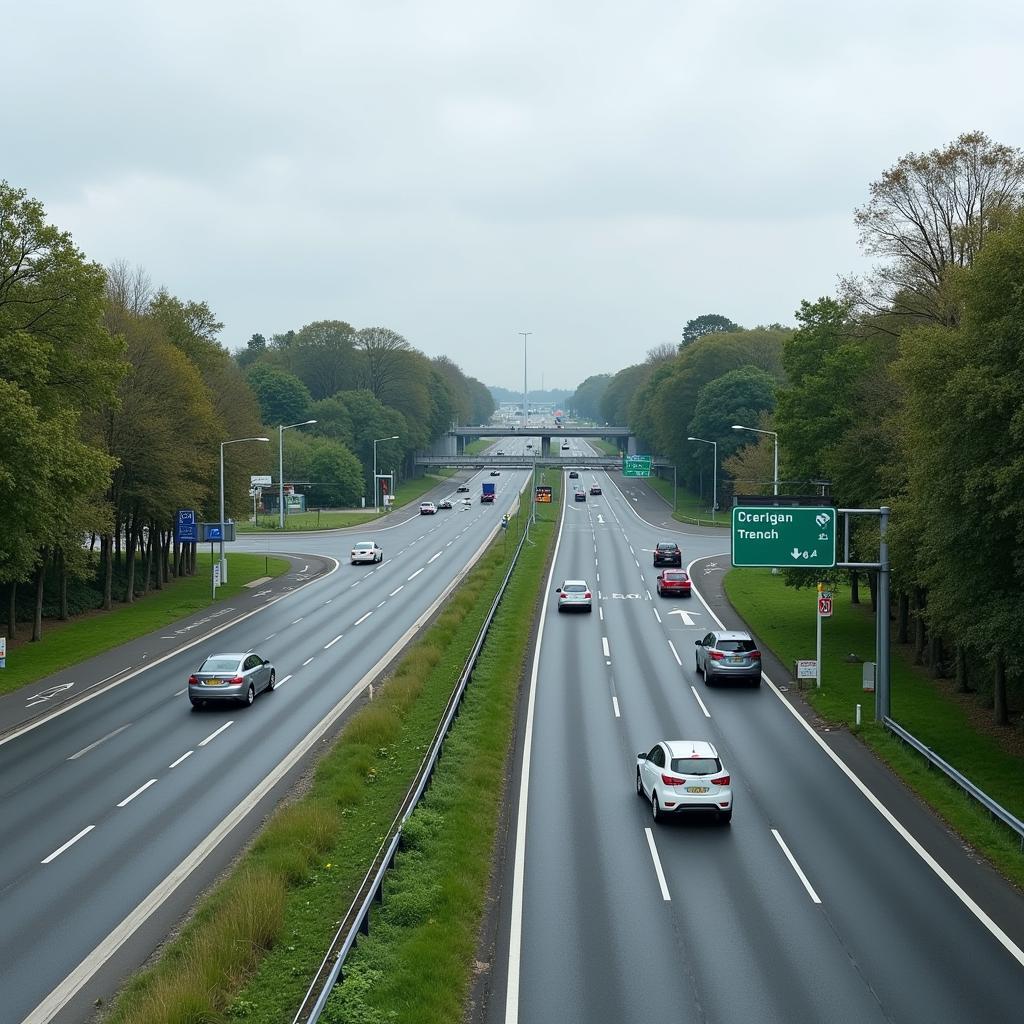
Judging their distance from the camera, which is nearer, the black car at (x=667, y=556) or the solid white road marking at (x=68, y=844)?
the solid white road marking at (x=68, y=844)

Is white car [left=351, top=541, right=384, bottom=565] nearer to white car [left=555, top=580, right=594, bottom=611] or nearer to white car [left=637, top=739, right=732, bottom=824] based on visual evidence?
white car [left=555, top=580, right=594, bottom=611]

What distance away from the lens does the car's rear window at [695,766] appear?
22.0m

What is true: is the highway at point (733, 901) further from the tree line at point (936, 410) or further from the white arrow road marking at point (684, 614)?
the white arrow road marking at point (684, 614)

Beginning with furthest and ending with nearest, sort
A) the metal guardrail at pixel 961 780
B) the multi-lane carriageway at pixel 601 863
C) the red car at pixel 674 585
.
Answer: the red car at pixel 674 585
the metal guardrail at pixel 961 780
the multi-lane carriageway at pixel 601 863

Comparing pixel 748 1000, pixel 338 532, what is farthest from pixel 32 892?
pixel 338 532

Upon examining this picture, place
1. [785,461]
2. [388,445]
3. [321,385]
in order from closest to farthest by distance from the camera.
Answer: [785,461] → [388,445] → [321,385]

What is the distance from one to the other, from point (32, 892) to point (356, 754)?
339 inches

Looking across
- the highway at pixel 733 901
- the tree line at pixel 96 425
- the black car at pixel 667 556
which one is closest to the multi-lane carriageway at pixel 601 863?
the highway at pixel 733 901

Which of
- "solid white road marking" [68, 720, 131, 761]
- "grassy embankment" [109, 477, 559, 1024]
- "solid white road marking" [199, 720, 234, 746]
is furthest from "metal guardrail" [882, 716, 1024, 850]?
"solid white road marking" [68, 720, 131, 761]

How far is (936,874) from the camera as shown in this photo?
19.4m

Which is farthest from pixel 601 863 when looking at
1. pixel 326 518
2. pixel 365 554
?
pixel 326 518

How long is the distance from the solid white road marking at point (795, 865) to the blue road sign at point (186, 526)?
141 feet

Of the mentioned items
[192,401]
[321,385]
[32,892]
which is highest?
[321,385]

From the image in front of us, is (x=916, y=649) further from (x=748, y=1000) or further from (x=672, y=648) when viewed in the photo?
(x=748, y=1000)
